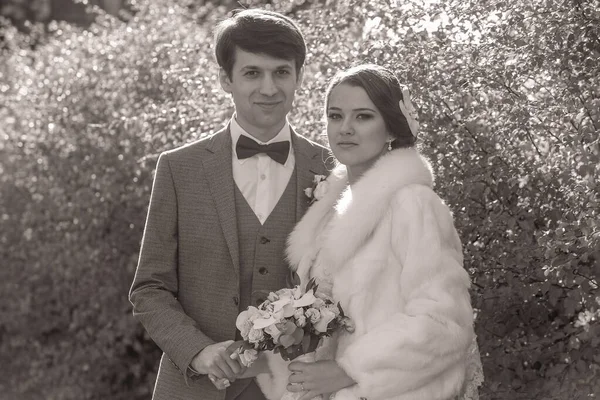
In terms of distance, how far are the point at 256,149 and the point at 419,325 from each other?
109 centimetres

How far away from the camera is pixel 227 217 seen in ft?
12.8

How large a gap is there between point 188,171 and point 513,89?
5.13ft

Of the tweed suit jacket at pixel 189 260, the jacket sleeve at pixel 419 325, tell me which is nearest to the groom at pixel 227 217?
the tweed suit jacket at pixel 189 260

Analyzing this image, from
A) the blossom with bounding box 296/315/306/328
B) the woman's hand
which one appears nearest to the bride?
the woman's hand

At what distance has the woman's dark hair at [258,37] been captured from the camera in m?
3.92

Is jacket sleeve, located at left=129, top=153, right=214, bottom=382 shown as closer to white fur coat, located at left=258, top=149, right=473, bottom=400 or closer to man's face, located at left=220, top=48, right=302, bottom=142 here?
man's face, located at left=220, top=48, right=302, bottom=142

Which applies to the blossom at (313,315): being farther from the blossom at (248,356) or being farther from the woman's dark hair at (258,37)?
the woman's dark hair at (258,37)

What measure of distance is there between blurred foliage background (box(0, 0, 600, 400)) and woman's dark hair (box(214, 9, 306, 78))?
3.16 ft

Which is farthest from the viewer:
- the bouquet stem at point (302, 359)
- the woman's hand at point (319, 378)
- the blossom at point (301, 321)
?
the bouquet stem at point (302, 359)

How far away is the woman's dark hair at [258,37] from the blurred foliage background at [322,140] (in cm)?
96

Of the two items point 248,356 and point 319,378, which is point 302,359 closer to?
point 319,378

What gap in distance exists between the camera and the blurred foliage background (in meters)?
4.32

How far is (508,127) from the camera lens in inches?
178

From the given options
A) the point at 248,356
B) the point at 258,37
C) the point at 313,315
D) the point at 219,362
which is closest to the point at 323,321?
the point at 313,315
